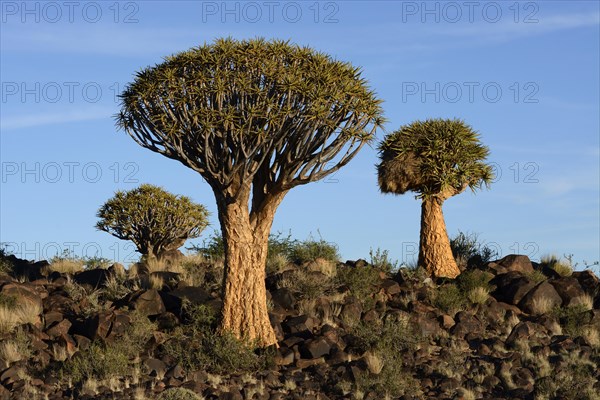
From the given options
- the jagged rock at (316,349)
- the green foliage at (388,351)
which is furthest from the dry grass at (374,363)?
the jagged rock at (316,349)

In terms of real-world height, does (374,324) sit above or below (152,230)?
below

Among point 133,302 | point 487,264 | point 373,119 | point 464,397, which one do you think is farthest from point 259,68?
point 487,264

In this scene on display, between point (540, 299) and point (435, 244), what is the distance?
10.2ft

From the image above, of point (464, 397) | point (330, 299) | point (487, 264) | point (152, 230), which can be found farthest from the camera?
point (152, 230)

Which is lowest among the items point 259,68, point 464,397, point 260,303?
point 464,397

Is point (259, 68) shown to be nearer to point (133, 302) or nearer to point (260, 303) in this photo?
point (260, 303)

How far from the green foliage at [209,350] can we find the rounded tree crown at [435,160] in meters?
7.35

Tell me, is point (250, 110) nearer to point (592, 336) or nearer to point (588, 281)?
point (592, 336)

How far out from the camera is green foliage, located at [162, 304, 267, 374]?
622 inches

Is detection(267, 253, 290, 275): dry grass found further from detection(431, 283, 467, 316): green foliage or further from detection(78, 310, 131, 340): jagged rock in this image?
detection(78, 310, 131, 340): jagged rock

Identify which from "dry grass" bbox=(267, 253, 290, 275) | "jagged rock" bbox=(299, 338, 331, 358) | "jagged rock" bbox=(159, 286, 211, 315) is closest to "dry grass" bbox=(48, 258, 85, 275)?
"dry grass" bbox=(267, 253, 290, 275)

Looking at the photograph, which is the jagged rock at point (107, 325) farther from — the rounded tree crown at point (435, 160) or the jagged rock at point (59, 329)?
the rounded tree crown at point (435, 160)

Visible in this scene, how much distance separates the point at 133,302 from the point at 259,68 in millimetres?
5528

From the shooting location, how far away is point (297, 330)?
58.0ft
